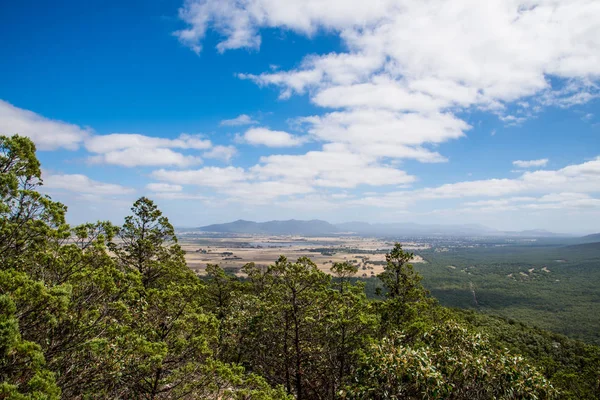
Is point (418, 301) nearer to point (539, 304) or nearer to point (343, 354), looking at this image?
point (343, 354)

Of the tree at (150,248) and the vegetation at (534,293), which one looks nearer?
the tree at (150,248)

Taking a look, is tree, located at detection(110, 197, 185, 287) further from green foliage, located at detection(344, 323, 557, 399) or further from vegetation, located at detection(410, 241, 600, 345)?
vegetation, located at detection(410, 241, 600, 345)

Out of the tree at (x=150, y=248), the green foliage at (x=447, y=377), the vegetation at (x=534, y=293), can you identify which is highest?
the tree at (x=150, y=248)

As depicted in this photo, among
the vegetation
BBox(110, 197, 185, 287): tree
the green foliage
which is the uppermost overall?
BBox(110, 197, 185, 287): tree

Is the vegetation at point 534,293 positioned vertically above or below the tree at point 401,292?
below

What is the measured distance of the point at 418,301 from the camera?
74.7 feet

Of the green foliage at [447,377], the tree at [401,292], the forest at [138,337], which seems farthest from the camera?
the tree at [401,292]

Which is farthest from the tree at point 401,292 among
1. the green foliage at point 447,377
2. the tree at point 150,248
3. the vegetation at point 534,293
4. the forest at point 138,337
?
the vegetation at point 534,293

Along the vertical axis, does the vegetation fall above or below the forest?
below

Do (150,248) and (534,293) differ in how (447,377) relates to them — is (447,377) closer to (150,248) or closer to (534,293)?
(150,248)

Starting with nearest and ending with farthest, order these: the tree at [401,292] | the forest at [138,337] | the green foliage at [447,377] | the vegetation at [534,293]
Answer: the forest at [138,337] < the green foliage at [447,377] < the tree at [401,292] < the vegetation at [534,293]

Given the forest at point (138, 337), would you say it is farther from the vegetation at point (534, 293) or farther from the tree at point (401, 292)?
the vegetation at point (534, 293)

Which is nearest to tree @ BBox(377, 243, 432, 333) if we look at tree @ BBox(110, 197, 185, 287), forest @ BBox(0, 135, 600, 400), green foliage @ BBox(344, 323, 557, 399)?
forest @ BBox(0, 135, 600, 400)

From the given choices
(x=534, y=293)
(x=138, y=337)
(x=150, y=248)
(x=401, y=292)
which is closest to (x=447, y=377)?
(x=138, y=337)
